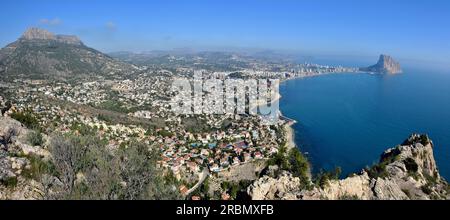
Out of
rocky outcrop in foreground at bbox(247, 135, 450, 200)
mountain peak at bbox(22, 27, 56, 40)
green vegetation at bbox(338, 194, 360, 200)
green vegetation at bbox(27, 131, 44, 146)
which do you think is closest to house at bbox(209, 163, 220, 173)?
rocky outcrop in foreground at bbox(247, 135, 450, 200)

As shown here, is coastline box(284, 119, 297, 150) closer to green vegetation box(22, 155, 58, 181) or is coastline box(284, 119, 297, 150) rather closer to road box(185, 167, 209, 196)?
road box(185, 167, 209, 196)

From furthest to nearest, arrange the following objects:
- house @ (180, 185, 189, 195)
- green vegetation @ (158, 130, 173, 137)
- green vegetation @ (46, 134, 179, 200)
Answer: green vegetation @ (158, 130, 173, 137)
house @ (180, 185, 189, 195)
green vegetation @ (46, 134, 179, 200)

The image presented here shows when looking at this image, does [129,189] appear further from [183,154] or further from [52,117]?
[52,117]

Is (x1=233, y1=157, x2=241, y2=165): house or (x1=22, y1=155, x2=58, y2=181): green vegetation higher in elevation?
(x1=22, y1=155, x2=58, y2=181): green vegetation

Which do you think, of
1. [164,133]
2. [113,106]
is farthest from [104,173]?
[113,106]
